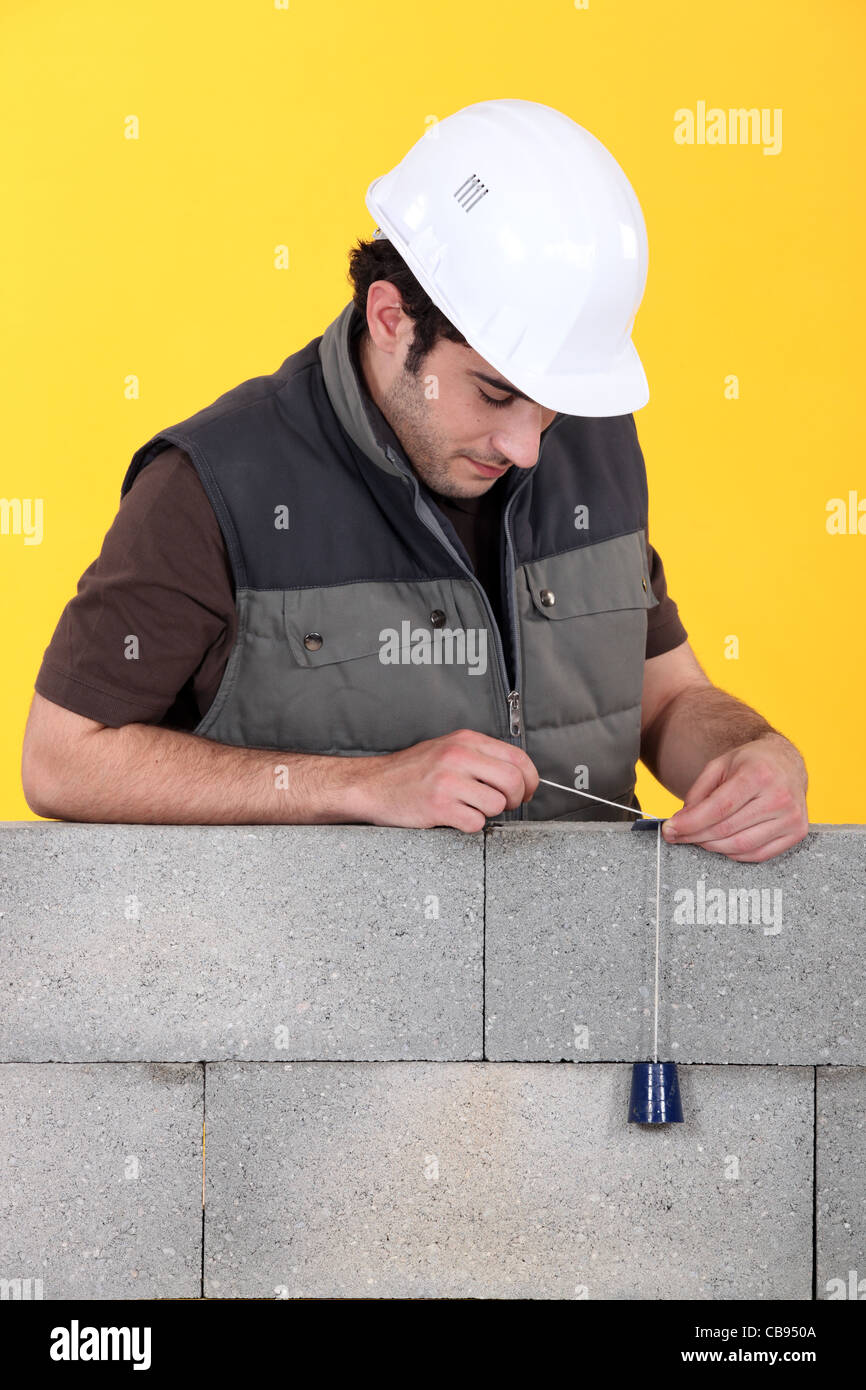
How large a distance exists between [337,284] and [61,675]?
2517mm

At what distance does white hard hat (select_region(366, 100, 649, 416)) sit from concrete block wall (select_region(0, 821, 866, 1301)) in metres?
0.68

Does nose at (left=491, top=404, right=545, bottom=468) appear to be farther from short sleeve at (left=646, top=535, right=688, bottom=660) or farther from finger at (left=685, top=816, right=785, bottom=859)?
finger at (left=685, top=816, right=785, bottom=859)

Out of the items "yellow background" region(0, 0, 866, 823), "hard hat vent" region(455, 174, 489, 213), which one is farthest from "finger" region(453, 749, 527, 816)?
"yellow background" region(0, 0, 866, 823)

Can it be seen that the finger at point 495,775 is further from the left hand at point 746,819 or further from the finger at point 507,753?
the left hand at point 746,819

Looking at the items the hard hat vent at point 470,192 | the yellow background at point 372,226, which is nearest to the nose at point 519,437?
the hard hat vent at point 470,192

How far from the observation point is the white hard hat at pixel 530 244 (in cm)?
204

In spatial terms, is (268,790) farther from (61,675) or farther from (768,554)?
(768,554)

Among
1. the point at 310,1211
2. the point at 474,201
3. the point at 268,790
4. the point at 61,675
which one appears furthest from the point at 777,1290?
the point at 474,201

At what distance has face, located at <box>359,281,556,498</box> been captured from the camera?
2184 mm

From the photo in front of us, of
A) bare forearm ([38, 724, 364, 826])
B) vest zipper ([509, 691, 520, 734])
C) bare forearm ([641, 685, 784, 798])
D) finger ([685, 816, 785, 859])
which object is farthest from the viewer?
bare forearm ([641, 685, 784, 798])

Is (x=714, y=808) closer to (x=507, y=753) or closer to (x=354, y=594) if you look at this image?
(x=507, y=753)

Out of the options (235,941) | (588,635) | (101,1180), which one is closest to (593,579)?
(588,635)

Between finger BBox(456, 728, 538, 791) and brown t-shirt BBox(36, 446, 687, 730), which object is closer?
finger BBox(456, 728, 538, 791)

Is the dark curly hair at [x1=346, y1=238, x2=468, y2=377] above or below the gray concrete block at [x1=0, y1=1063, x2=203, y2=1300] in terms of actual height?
above
